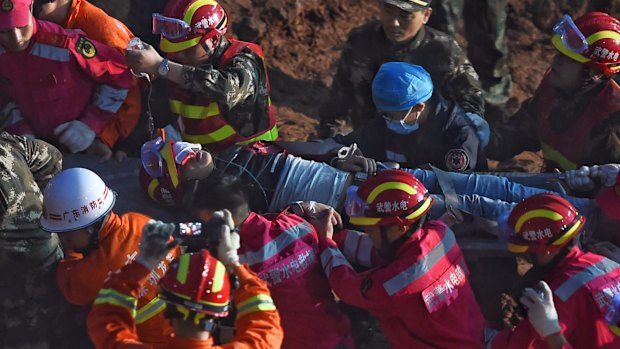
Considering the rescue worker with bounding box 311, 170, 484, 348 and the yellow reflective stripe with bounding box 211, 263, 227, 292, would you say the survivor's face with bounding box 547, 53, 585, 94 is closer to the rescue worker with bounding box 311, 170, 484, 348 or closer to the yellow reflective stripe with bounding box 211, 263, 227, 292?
the rescue worker with bounding box 311, 170, 484, 348

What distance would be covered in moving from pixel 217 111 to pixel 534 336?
2.66 metres

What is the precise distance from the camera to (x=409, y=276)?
502cm

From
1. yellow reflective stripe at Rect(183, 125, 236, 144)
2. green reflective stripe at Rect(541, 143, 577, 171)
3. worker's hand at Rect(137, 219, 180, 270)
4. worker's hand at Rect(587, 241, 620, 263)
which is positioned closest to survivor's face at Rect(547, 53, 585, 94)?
green reflective stripe at Rect(541, 143, 577, 171)

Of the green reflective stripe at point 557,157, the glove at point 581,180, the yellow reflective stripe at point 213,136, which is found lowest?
the yellow reflective stripe at point 213,136

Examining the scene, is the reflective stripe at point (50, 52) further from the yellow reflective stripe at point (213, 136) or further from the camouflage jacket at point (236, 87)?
the yellow reflective stripe at point (213, 136)

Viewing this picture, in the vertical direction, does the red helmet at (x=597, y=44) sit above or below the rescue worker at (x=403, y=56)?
above

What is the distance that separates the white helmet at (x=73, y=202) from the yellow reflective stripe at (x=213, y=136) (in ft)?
4.87

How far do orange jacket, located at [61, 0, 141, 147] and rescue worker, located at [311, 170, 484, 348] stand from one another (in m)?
2.02

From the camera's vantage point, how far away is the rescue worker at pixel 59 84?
20.9 ft

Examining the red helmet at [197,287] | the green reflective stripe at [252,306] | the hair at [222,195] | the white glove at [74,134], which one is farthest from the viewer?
the white glove at [74,134]

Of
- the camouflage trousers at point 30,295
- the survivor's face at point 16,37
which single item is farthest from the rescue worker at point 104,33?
the camouflage trousers at point 30,295

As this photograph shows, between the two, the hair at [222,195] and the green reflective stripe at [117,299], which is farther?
the hair at [222,195]

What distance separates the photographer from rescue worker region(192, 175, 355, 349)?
535 cm

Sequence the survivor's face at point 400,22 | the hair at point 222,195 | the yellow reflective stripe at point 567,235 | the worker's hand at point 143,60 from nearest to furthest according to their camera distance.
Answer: the yellow reflective stripe at point 567,235
the hair at point 222,195
the worker's hand at point 143,60
the survivor's face at point 400,22
